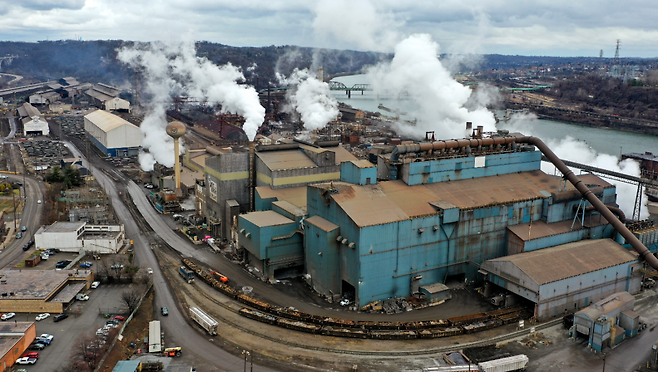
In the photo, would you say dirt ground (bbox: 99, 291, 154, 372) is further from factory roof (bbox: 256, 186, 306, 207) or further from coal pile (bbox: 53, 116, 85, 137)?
coal pile (bbox: 53, 116, 85, 137)

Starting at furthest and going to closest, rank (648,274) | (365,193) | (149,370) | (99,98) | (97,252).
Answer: (99,98) < (97,252) < (648,274) < (365,193) < (149,370)

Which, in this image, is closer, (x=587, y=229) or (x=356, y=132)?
(x=587, y=229)

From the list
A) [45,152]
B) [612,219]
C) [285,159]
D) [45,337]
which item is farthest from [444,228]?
[45,152]

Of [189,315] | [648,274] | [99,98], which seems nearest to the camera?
[189,315]

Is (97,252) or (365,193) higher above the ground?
(365,193)

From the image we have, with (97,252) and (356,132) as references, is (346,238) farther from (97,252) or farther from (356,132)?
(356,132)

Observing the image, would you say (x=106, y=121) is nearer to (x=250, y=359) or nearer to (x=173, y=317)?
(x=173, y=317)

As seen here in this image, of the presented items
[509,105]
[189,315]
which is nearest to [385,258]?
[189,315]

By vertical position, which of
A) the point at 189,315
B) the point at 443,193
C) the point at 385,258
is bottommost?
the point at 189,315

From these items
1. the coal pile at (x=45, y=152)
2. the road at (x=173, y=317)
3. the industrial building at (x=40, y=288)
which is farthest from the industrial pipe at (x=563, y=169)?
the coal pile at (x=45, y=152)
